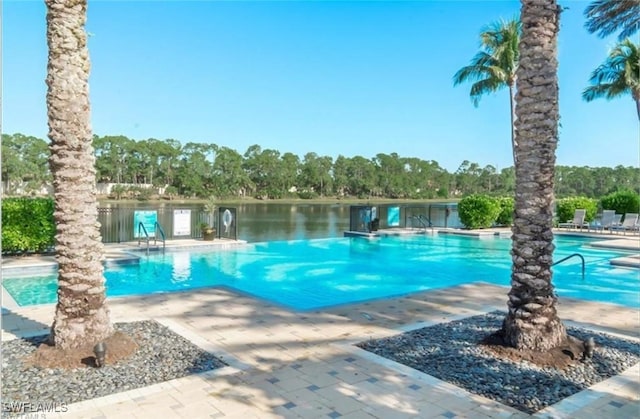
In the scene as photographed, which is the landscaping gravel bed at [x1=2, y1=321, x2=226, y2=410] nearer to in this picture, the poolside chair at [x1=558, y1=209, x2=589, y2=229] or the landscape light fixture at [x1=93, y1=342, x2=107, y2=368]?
the landscape light fixture at [x1=93, y1=342, x2=107, y2=368]

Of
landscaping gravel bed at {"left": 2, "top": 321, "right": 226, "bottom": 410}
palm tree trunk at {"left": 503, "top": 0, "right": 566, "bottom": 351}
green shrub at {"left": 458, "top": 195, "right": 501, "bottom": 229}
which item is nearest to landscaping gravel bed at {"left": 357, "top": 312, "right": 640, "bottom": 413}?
palm tree trunk at {"left": 503, "top": 0, "right": 566, "bottom": 351}

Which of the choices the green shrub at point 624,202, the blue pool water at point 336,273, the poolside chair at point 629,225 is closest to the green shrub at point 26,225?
the blue pool water at point 336,273

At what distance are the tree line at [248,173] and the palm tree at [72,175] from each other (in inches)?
1675

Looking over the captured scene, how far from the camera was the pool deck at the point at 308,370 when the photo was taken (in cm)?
335

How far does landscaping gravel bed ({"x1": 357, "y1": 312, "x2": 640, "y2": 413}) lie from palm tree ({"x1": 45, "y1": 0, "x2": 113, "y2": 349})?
9.12 feet

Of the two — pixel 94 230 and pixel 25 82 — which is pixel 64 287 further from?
pixel 25 82

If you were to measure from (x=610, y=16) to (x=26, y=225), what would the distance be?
13.6 m

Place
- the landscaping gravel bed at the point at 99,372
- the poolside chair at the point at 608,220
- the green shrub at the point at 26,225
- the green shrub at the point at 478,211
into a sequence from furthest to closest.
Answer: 1. the green shrub at the point at 478,211
2. the poolside chair at the point at 608,220
3. the green shrub at the point at 26,225
4. the landscaping gravel bed at the point at 99,372

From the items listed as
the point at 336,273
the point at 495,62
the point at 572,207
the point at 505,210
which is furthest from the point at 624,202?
the point at 336,273

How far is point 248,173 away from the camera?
Answer: 181 ft

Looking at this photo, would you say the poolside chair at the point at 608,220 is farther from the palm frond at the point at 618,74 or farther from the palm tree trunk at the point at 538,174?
the palm tree trunk at the point at 538,174

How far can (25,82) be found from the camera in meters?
7.47

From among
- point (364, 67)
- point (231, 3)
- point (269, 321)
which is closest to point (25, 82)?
point (269, 321)

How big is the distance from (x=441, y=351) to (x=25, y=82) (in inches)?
297
